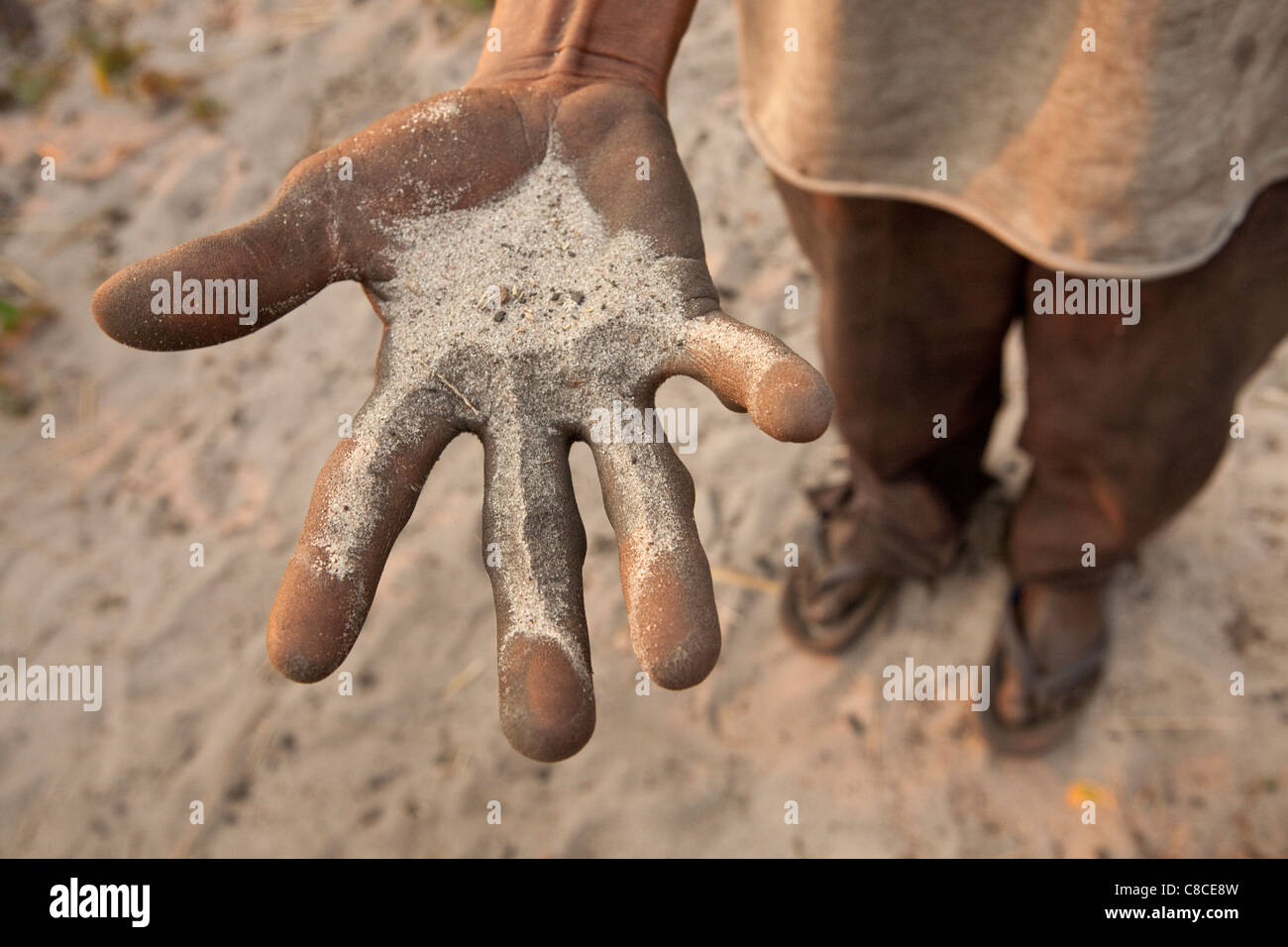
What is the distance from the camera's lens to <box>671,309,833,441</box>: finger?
954 millimetres

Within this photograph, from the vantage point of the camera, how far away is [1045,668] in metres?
2.07

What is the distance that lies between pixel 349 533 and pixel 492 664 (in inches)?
54.9

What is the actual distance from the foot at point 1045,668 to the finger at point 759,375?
1.33 metres

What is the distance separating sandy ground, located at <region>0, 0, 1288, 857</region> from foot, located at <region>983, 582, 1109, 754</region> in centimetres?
8

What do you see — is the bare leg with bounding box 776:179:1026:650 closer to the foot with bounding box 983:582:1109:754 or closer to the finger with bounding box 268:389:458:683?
the foot with bounding box 983:582:1109:754

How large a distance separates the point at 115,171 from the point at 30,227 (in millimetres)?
361

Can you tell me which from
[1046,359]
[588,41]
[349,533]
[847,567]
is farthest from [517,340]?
[847,567]

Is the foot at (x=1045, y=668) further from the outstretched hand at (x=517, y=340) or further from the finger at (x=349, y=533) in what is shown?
the finger at (x=349, y=533)

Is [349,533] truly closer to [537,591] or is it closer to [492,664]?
[537,591]

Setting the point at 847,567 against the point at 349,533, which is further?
the point at 847,567

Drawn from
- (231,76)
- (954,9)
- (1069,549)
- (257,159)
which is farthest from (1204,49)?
(231,76)

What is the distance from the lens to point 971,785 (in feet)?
6.84

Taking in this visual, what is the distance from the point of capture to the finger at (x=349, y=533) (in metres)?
1.01

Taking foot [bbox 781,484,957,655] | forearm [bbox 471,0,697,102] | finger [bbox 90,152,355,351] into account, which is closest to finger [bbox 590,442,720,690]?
finger [bbox 90,152,355,351]
